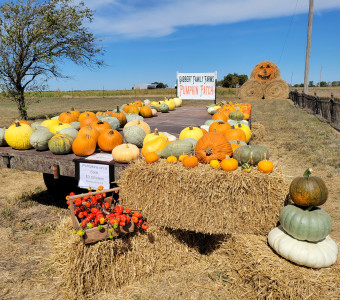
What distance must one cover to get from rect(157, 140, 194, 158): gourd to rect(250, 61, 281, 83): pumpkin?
30.6m

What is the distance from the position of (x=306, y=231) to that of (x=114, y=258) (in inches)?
78.5

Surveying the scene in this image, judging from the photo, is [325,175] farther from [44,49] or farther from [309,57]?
[309,57]

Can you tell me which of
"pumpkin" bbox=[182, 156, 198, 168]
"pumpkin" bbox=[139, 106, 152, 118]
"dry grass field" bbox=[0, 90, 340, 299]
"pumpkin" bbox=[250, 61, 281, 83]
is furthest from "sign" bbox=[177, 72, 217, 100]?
"pumpkin" bbox=[250, 61, 281, 83]

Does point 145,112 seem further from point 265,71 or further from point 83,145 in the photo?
point 265,71

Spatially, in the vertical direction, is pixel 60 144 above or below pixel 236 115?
below

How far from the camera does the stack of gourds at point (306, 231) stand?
2602 mm

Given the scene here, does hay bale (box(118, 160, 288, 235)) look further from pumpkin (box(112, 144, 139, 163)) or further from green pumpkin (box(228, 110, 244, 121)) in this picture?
green pumpkin (box(228, 110, 244, 121))

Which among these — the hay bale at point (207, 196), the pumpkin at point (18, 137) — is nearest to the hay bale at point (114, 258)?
the hay bale at point (207, 196)

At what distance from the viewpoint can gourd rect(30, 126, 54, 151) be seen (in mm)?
4262

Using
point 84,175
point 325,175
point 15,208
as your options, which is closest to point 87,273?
point 84,175

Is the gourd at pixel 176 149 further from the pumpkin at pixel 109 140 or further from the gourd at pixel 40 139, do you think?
the gourd at pixel 40 139

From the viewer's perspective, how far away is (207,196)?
9.64 ft

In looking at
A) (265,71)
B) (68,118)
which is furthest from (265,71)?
(68,118)

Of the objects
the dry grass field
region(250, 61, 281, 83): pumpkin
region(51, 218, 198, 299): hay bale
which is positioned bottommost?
the dry grass field
